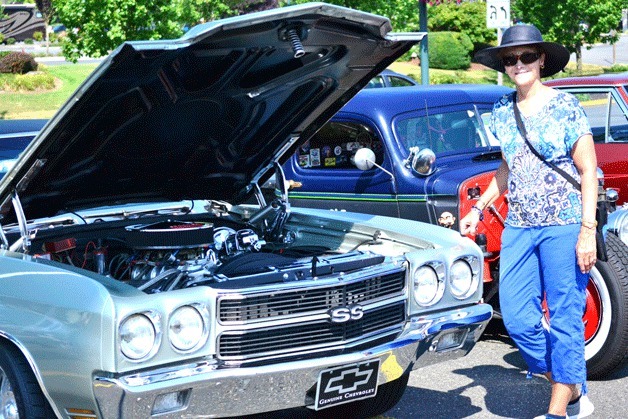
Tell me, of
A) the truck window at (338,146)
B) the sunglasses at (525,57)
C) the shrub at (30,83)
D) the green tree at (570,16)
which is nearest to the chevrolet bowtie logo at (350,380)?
the sunglasses at (525,57)

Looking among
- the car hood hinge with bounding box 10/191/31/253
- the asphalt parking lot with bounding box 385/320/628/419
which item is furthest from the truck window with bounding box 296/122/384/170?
the car hood hinge with bounding box 10/191/31/253

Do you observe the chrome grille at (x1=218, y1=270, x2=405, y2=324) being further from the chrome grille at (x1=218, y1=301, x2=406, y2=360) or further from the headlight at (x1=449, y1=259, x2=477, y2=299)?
the headlight at (x1=449, y1=259, x2=477, y2=299)

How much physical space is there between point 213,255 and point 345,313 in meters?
1.06

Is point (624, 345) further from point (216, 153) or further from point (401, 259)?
point (216, 153)

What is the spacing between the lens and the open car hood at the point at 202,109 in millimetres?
4492

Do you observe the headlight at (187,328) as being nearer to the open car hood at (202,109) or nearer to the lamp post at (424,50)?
the open car hood at (202,109)

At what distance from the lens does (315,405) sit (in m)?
4.23

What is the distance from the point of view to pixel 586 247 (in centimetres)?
459

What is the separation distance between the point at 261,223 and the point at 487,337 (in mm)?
2089

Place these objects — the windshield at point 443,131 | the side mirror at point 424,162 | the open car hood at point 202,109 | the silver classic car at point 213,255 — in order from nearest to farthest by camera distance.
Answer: the silver classic car at point 213,255, the open car hood at point 202,109, the side mirror at point 424,162, the windshield at point 443,131

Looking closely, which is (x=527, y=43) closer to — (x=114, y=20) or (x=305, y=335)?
(x=305, y=335)

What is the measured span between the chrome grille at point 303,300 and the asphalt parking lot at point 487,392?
1109mm

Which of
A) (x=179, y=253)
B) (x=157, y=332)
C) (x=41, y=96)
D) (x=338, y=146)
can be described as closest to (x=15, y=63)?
A: (x=41, y=96)

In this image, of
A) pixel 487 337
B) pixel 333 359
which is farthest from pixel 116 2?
pixel 333 359
